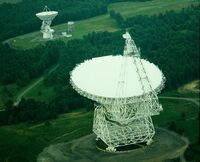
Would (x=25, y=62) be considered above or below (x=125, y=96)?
below

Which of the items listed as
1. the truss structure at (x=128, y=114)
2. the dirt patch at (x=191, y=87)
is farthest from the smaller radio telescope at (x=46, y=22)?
the truss structure at (x=128, y=114)

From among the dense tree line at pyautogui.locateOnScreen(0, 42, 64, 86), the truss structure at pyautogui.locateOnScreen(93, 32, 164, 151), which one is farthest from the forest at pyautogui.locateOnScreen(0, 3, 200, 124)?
the truss structure at pyautogui.locateOnScreen(93, 32, 164, 151)

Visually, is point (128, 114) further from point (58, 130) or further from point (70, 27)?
point (70, 27)

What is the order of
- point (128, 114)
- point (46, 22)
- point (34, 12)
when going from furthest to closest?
1. point (34, 12)
2. point (46, 22)
3. point (128, 114)

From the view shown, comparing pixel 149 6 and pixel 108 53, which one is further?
pixel 149 6

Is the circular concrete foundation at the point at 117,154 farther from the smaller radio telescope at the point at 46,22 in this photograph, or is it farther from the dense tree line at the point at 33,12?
the dense tree line at the point at 33,12

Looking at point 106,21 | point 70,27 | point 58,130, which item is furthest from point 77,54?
point 58,130

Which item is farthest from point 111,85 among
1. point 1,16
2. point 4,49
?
point 1,16

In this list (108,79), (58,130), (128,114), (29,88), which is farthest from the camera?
(29,88)
